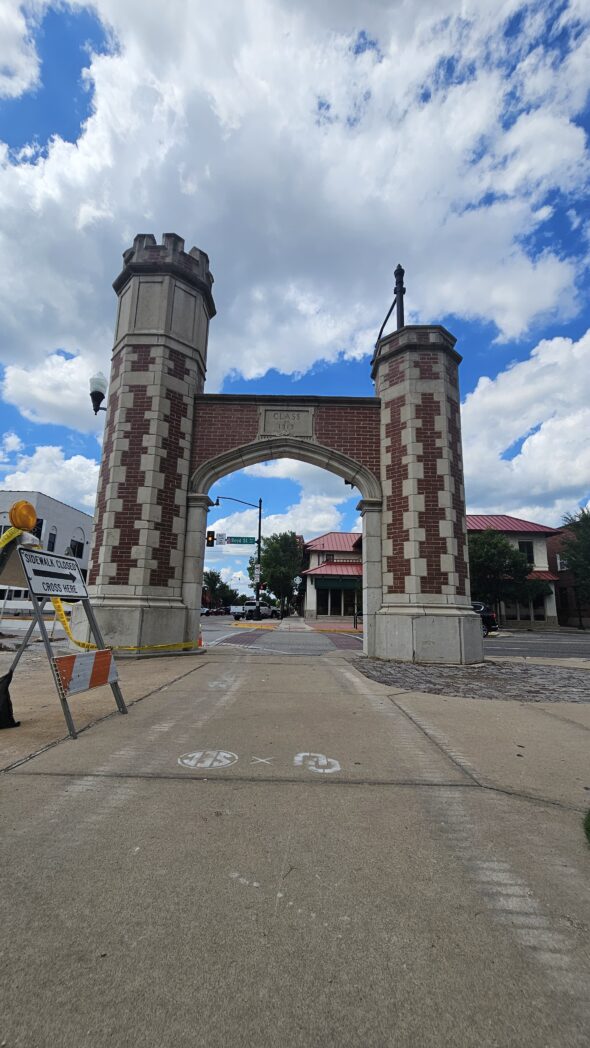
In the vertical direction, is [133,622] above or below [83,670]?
above

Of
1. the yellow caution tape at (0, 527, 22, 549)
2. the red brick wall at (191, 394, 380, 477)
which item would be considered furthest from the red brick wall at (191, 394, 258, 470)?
the yellow caution tape at (0, 527, 22, 549)

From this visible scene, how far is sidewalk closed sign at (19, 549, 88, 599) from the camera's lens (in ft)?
14.9

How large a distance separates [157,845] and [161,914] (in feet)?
1.81

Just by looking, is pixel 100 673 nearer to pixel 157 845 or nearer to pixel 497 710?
pixel 157 845

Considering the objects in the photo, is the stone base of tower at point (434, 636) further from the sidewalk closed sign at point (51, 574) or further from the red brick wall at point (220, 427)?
the sidewalk closed sign at point (51, 574)

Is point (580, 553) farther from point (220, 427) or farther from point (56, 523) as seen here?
point (56, 523)

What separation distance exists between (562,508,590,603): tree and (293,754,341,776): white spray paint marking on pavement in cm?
3517

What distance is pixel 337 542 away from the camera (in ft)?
145

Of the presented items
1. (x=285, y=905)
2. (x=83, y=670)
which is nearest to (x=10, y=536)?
(x=83, y=670)

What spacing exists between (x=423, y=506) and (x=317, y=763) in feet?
26.8

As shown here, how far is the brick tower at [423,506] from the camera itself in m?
10.4

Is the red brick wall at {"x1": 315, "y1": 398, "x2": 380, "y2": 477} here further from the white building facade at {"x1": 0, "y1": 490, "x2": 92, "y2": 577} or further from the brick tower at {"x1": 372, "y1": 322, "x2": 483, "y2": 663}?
the white building facade at {"x1": 0, "y1": 490, "x2": 92, "y2": 577}

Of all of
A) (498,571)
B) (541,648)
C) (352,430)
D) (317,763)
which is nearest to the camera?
(317,763)

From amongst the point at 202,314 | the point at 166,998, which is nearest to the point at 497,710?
the point at 166,998
